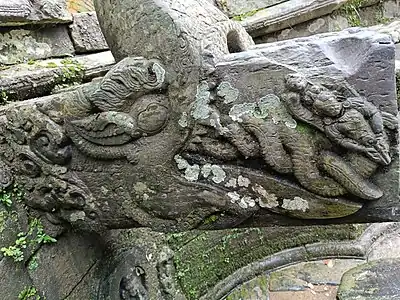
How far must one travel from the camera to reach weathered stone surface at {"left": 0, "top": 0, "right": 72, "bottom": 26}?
215cm

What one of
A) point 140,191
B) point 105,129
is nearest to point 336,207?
point 140,191

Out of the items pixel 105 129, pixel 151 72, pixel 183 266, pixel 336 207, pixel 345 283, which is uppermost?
pixel 151 72

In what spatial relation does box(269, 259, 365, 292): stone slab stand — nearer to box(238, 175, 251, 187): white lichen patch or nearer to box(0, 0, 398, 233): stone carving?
box(0, 0, 398, 233): stone carving

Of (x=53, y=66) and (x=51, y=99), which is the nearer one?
(x=51, y=99)

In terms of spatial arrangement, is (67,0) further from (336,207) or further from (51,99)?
(336,207)

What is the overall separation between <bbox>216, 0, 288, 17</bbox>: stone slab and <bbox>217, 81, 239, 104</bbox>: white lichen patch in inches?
81.4

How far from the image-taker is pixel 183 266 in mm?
2373

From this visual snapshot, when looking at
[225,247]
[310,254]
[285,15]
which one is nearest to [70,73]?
[225,247]

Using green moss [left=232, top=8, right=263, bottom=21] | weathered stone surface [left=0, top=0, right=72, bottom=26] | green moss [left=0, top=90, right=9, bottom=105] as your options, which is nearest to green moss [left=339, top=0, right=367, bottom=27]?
green moss [left=232, top=8, right=263, bottom=21]

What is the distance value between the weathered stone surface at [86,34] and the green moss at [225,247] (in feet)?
A: 2.91

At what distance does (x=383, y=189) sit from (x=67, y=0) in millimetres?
1697

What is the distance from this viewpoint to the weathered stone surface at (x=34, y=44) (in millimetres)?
2207

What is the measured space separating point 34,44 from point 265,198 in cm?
126

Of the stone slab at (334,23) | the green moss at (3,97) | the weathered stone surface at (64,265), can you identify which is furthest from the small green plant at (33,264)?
the stone slab at (334,23)
